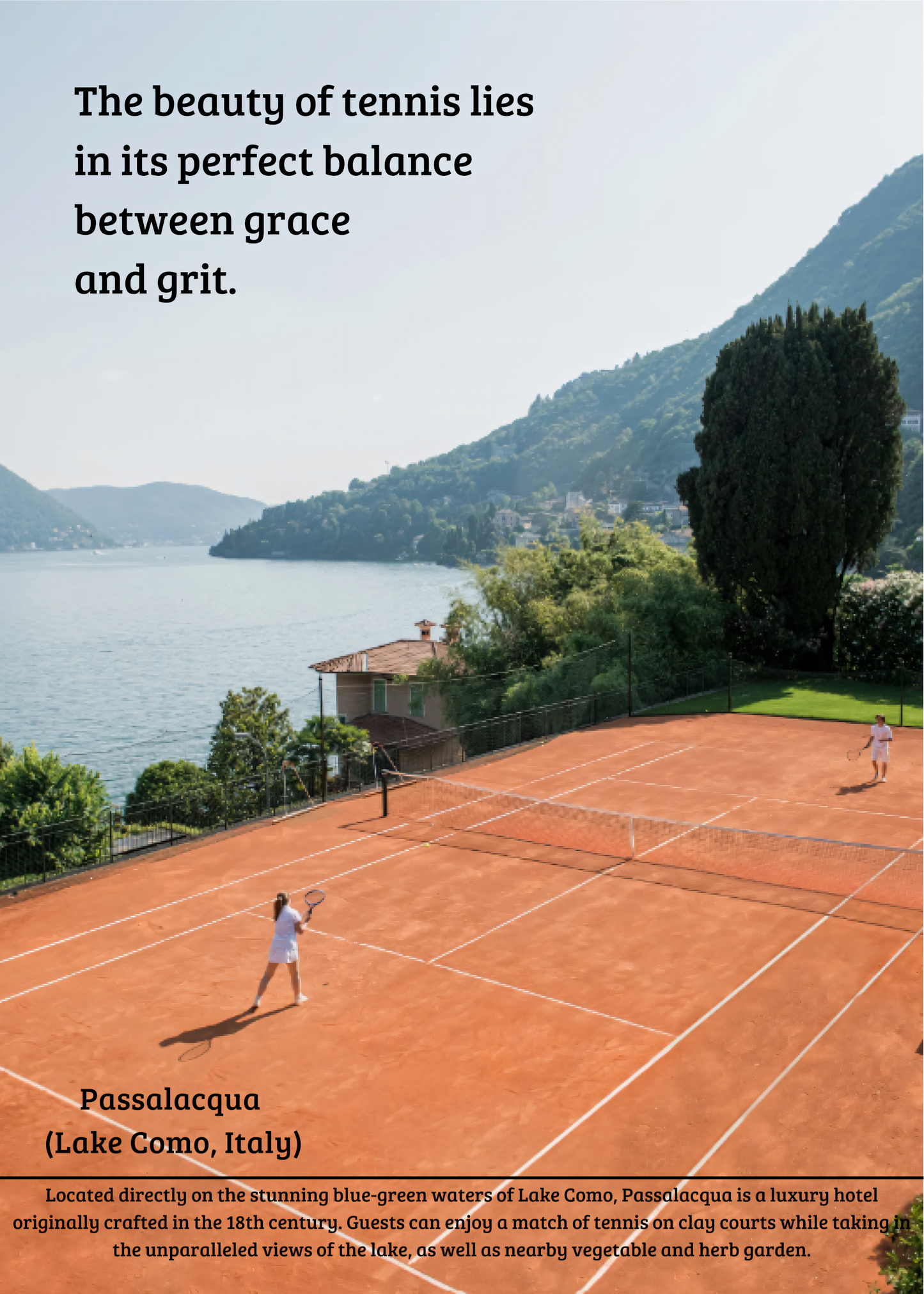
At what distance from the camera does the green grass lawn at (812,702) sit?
105 ft

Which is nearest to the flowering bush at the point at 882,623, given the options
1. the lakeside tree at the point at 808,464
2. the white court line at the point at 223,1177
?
the lakeside tree at the point at 808,464

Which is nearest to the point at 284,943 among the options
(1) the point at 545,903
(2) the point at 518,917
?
(2) the point at 518,917

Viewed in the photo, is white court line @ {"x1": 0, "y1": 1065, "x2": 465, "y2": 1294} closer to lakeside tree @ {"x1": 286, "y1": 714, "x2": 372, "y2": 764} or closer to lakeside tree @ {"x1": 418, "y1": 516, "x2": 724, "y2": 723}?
lakeside tree @ {"x1": 418, "y1": 516, "x2": 724, "y2": 723}

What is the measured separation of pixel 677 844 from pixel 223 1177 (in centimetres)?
1150

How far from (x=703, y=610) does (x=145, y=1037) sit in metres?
29.8

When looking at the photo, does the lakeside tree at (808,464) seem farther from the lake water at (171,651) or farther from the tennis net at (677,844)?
the tennis net at (677,844)

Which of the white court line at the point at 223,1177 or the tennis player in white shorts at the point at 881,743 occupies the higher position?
the tennis player in white shorts at the point at 881,743

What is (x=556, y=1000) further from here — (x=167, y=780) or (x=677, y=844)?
(x=167, y=780)

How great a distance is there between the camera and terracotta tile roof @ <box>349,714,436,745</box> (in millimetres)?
48188

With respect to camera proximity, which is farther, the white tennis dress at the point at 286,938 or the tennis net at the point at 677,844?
the tennis net at the point at 677,844

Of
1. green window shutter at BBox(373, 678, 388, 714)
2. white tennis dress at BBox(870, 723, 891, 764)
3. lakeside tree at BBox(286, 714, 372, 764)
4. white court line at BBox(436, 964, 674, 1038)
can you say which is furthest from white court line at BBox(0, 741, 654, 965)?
green window shutter at BBox(373, 678, 388, 714)

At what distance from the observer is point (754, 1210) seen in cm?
871

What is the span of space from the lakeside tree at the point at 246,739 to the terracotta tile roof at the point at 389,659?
3.32 metres

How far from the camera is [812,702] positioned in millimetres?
34312
